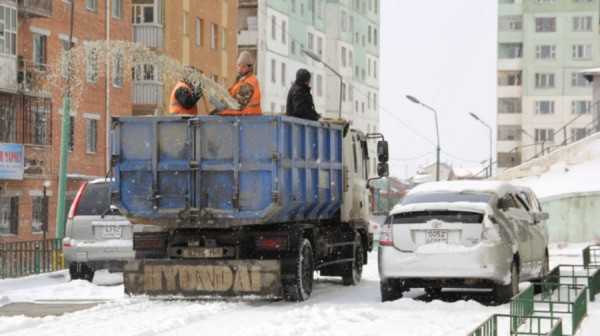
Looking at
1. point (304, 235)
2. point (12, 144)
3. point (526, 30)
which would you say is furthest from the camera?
point (526, 30)

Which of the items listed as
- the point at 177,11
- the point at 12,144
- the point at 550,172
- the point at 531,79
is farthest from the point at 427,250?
the point at 531,79

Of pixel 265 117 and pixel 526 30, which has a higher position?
pixel 526 30

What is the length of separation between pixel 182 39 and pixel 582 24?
63.0 m

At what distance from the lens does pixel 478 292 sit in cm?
2059

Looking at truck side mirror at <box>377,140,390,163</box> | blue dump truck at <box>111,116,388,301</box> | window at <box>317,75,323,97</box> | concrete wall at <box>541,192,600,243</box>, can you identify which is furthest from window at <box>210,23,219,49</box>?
blue dump truck at <box>111,116,388,301</box>

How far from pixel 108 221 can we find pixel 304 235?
4742 millimetres

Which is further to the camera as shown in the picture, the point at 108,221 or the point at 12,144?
the point at 12,144

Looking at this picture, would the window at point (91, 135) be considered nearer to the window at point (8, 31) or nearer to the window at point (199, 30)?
the window at point (8, 31)

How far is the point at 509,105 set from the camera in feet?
393

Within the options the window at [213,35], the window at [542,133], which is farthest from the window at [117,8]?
the window at [542,133]

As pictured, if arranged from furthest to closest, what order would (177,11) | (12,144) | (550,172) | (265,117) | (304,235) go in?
(177,11) → (550,172) → (12,144) → (304,235) → (265,117)

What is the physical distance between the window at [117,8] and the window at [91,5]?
5.23 feet

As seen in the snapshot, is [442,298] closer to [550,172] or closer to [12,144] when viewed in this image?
[12,144]

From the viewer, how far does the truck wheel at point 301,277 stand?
18172mm
